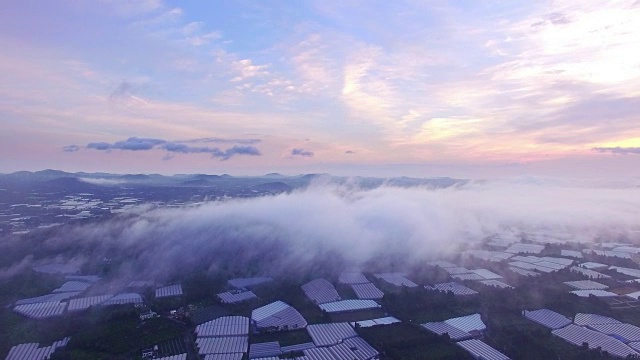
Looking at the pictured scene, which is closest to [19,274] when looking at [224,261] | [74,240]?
[74,240]

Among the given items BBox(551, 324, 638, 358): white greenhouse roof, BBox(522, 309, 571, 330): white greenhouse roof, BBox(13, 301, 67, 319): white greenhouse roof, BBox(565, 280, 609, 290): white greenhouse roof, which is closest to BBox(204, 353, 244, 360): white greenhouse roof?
BBox(13, 301, 67, 319): white greenhouse roof

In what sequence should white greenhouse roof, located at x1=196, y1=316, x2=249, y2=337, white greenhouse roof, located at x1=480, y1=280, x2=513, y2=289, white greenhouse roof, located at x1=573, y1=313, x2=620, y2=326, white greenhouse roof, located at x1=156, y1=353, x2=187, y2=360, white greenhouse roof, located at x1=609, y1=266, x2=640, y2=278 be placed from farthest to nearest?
white greenhouse roof, located at x1=609, y1=266, x2=640, y2=278, white greenhouse roof, located at x1=480, y1=280, x2=513, y2=289, white greenhouse roof, located at x1=573, y1=313, x2=620, y2=326, white greenhouse roof, located at x1=196, y1=316, x2=249, y2=337, white greenhouse roof, located at x1=156, y1=353, x2=187, y2=360

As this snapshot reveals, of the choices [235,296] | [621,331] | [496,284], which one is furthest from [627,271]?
[235,296]

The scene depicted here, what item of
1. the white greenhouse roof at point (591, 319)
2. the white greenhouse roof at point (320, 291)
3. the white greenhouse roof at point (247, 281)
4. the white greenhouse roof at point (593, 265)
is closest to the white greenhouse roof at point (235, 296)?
the white greenhouse roof at point (247, 281)

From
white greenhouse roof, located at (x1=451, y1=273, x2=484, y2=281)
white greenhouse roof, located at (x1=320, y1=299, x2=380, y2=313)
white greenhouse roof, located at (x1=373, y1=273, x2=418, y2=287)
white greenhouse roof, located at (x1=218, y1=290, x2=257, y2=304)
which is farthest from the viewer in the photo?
white greenhouse roof, located at (x1=451, y1=273, x2=484, y2=281)

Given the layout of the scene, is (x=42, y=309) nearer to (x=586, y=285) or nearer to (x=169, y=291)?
(x=169, y=291)

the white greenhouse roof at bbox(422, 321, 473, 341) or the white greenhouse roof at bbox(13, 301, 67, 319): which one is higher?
the white greenhouse roof at bbox(13, 301, 67, 319)

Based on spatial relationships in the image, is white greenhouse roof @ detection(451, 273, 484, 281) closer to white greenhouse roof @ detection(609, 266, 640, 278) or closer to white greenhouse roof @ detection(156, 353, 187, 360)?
white greenhouse roof @ detection(609, 266, 640, 278)

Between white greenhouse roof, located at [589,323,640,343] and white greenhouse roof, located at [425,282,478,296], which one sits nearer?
white greenhouse roof, located at [589,323,640,343]

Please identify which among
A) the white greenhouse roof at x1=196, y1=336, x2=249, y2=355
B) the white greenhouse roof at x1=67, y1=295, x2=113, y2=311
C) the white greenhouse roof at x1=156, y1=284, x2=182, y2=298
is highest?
the white greenhouse roof at x1=67, y1=295, x2=113, y2=311

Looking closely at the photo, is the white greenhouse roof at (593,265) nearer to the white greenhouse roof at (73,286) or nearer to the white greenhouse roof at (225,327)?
the white greenhouse roof at (225,327)

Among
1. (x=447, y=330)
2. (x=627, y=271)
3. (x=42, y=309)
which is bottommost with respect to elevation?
(x=447, y=330)
